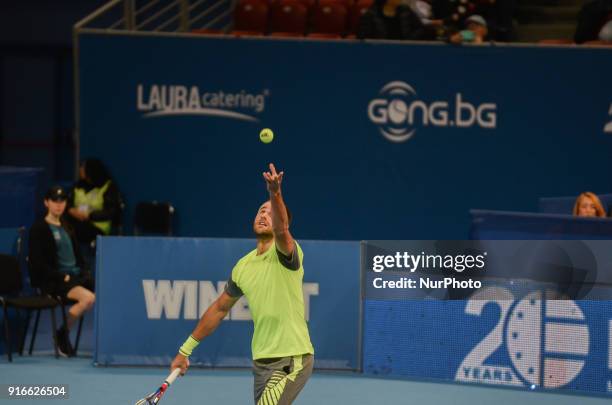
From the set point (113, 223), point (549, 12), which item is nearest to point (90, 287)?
point (113, 223)

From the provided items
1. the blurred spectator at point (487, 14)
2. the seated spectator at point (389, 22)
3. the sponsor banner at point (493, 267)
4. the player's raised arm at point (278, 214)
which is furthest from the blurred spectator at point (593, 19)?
the player's raised arm at point (278, 214)

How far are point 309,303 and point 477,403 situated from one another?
200 centimetres

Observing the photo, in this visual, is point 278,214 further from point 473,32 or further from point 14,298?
point 473,32

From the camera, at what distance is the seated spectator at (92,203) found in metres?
14.0

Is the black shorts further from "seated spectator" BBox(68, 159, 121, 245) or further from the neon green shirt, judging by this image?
the neon green shirt

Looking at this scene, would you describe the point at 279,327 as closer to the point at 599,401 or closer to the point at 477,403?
the point at 477,403

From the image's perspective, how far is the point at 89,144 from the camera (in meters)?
14.7

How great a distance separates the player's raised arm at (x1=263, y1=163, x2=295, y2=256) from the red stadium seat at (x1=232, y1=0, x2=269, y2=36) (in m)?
9.54

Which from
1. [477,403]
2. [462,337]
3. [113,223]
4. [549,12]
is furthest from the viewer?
[549,12]

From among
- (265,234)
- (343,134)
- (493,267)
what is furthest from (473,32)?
(265,234)

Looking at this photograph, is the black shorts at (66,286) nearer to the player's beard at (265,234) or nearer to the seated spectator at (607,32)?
the player's beard at (265,234)

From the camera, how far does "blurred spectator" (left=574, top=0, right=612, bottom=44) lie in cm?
1491

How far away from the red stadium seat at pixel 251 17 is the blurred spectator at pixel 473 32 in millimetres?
2800

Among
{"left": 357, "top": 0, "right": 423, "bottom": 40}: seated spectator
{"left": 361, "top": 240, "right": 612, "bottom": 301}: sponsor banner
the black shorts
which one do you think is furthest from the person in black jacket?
{"left": 357, "top": 0, "right": 423, "bottom": 40}: seated spectator
